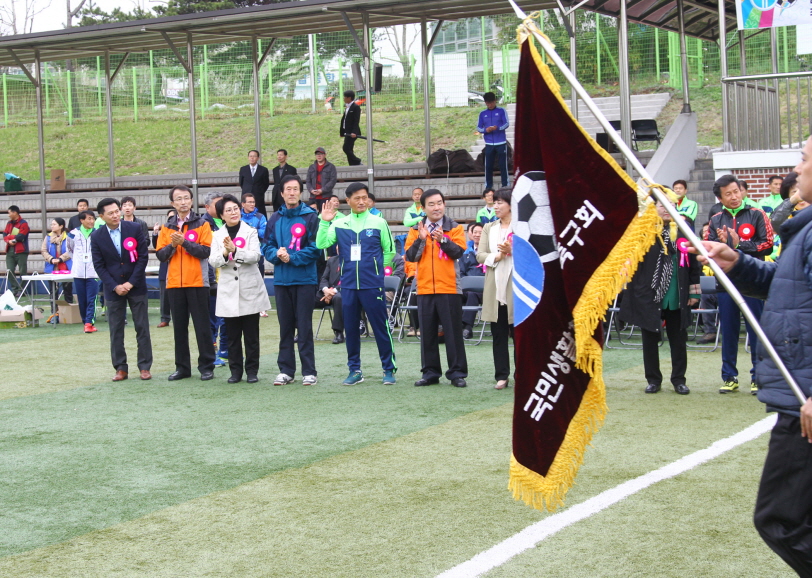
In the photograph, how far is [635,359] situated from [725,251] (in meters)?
7.35

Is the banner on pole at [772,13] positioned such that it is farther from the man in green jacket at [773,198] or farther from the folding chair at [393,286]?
the folding chair at [393,286]

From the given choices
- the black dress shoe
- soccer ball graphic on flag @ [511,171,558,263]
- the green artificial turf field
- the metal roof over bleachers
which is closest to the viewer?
soccer ball graphic on flag @ [511,171,558,263]

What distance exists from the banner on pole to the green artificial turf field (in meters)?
5.92

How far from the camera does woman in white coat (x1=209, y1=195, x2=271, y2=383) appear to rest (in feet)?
31.4

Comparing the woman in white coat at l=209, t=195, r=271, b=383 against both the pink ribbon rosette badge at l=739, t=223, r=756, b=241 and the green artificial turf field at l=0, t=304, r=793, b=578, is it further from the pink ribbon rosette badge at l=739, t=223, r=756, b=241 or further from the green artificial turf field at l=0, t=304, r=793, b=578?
the pink ribbon rosette badge at l=739, t=223, r=756, b=241

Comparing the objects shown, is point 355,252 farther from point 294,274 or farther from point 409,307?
point 409,307

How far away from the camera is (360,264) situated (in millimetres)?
9320

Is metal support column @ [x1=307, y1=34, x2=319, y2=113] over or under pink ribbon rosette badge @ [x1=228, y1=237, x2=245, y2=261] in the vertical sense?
over

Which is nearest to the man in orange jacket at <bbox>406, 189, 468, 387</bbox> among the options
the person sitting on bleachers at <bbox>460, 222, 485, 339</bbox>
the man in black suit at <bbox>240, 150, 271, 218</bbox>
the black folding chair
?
the person sitting on bleachers at <bbox>460, 222, 485, 339</bbox>

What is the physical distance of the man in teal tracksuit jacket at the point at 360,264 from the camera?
30.6ft

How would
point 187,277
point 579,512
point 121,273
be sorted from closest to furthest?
point 579,512
point 187,277
point 121,273

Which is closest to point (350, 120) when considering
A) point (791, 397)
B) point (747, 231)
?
point (747, 231)

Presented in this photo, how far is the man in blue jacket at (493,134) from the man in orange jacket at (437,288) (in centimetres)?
800

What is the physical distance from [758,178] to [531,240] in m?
10.9
